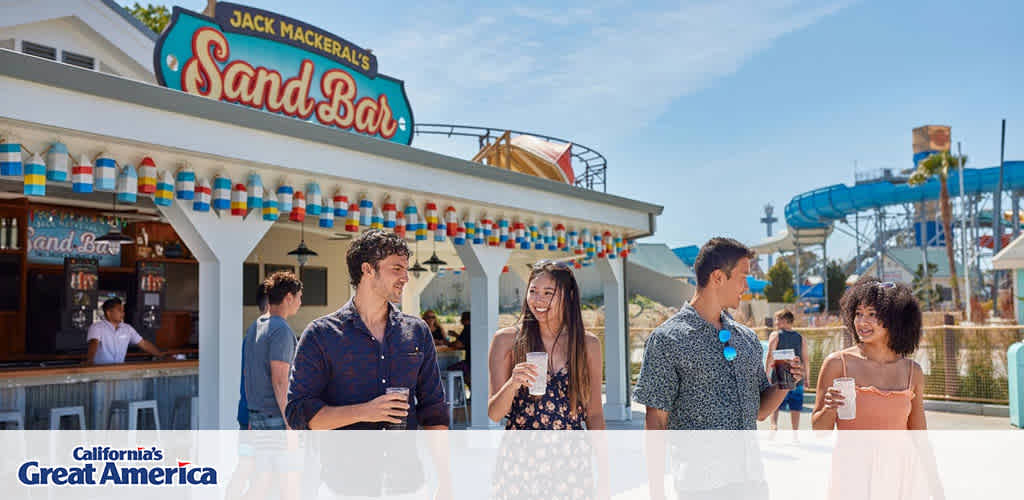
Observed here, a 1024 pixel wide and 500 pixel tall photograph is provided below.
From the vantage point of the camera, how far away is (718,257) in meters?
2.88

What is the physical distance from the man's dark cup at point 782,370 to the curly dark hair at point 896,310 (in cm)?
55

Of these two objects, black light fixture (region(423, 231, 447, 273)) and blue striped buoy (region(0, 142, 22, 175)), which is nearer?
blue striped buoy (region(0, 142, 22, 175))

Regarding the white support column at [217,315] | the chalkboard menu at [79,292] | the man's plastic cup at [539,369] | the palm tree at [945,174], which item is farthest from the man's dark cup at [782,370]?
the palm tree at [945,174]

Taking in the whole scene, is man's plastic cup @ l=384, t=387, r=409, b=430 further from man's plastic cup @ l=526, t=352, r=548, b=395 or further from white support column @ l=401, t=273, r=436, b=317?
white support column @ l=401, t=273, r=436, b=317

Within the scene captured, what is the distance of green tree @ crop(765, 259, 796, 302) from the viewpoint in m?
41.1

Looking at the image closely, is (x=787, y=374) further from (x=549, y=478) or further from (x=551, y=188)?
(x=551, y=188)

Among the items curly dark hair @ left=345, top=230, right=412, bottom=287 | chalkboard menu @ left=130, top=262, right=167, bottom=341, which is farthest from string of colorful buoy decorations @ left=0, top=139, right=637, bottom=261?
chalkboard menu @ left=130, top=262, right=167, bottom=341

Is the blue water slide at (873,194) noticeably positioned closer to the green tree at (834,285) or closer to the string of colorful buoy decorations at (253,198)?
the green tree at (834,285)

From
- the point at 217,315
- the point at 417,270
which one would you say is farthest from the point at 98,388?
the point at 417,270

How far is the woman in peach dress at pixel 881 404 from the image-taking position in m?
3.09

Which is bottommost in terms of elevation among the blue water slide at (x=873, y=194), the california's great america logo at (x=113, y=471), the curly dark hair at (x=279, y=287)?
the california's great america logo at (x=113, y=471)

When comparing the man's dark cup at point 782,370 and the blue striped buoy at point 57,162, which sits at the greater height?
the blue striped buoy at point 57,162

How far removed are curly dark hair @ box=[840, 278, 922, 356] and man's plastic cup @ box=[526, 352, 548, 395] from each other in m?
1.49

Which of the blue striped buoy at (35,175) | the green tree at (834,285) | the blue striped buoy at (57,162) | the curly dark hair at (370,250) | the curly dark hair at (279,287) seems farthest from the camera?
the green tree at (834,285)
